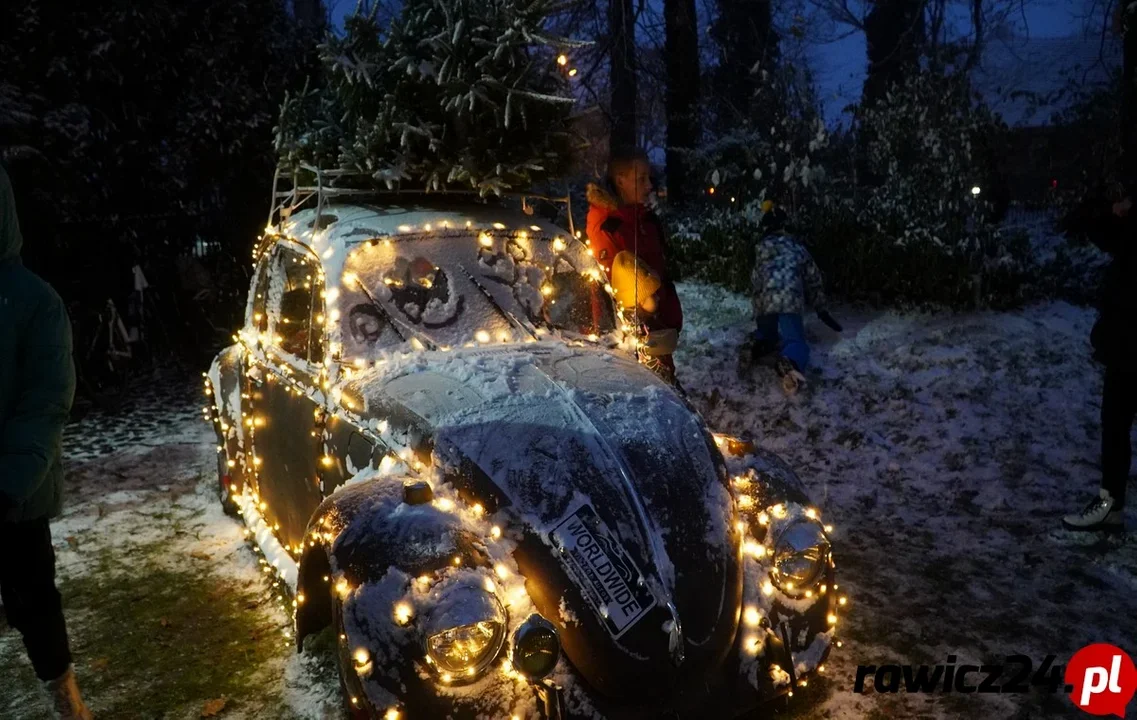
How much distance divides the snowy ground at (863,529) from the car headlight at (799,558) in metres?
0.69

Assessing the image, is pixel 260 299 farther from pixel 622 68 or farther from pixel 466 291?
pixel 622 68

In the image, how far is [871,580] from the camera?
4.62 meters

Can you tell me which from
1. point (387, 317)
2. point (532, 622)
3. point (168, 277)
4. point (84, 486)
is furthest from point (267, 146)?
Answer: point (532, 622)

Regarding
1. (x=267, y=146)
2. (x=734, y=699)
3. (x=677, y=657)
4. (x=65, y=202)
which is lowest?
(x=734, y=699)

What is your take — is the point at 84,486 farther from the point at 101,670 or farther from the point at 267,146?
the point at 267,146

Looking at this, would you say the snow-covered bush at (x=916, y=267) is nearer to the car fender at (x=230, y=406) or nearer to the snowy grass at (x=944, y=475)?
the snowy grass at (x=944, y=475)

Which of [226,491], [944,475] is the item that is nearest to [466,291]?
[226,491]

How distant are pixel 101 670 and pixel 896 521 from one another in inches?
188

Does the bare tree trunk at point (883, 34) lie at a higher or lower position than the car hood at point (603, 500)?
higher

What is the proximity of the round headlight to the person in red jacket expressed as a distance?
113 inches

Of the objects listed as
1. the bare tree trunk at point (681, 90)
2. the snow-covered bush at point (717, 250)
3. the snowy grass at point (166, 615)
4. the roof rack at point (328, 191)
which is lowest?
the snowy grass at point (166, 615)

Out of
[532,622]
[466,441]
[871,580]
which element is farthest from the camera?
[871,580]

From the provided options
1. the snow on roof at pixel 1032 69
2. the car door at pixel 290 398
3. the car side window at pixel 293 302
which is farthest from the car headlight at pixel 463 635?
the snow on roof at pixel 1032 69

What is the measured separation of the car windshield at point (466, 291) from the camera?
4.02m
